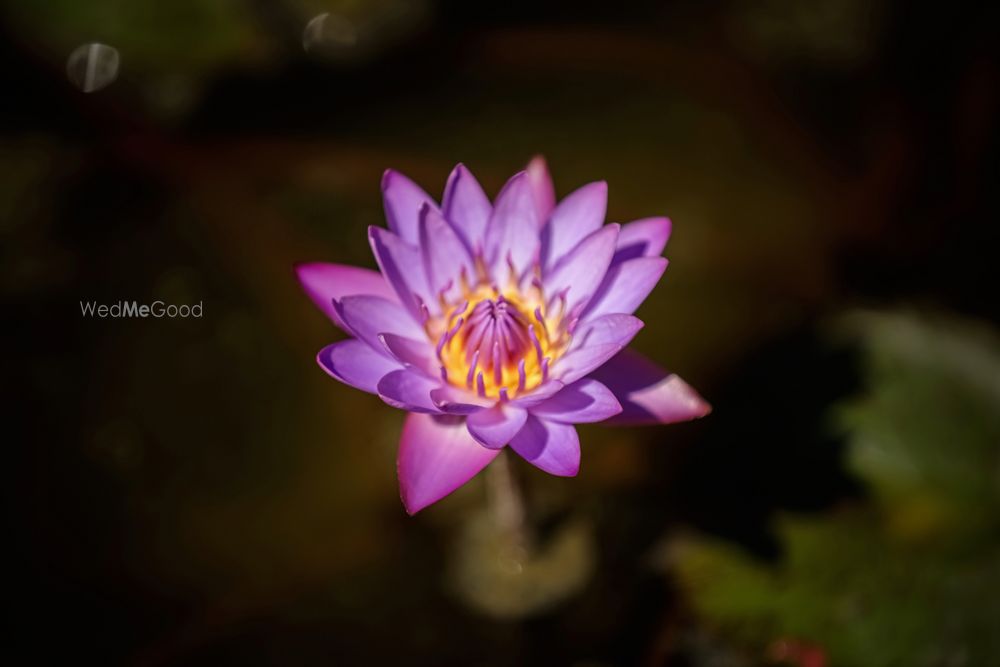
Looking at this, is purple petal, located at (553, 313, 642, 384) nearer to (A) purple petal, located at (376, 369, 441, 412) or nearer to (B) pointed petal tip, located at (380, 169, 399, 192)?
(A) purple petal, located at (376, 369, 441, 412)

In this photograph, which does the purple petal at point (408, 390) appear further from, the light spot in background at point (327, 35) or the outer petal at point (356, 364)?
the light spot in background at point (327, 35)

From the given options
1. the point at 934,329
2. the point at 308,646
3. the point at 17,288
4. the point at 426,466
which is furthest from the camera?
the point at 17,288

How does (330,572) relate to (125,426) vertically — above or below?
below

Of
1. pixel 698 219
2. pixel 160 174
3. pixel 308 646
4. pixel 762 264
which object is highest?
pixel 160 174

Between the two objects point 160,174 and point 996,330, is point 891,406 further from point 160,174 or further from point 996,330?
point 160,174

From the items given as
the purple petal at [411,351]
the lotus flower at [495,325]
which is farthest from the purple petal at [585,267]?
the purple petal at [411,351]

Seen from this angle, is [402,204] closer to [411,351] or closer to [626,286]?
[411,351]

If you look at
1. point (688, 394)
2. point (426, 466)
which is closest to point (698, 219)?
point (688, 394)
